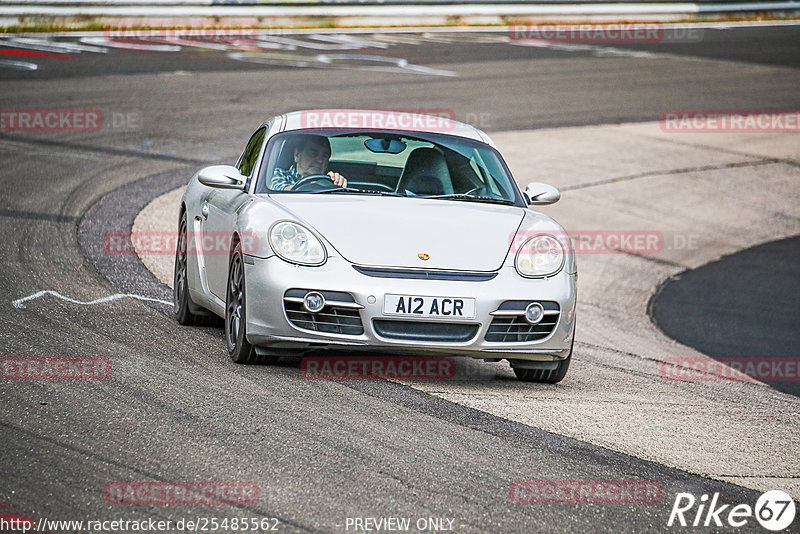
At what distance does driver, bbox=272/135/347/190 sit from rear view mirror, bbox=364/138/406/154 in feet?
0.96

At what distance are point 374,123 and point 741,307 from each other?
5.55 meters

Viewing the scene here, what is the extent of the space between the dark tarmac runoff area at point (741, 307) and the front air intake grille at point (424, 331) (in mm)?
3584

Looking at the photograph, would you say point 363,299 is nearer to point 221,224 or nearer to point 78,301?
point 221,224

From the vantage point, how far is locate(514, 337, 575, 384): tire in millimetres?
6949

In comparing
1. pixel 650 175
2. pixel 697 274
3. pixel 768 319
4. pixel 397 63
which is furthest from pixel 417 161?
pixel 397 63

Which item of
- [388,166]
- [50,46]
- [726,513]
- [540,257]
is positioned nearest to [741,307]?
[388,166]

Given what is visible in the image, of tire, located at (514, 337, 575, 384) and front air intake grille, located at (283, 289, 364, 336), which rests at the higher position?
front air intake grille, located at (283, 289, 364, 336)

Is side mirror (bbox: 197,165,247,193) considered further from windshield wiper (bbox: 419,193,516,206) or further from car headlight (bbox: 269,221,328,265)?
windshield wiper (bbox: 419,193,516,206)

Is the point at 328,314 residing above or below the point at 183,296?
above

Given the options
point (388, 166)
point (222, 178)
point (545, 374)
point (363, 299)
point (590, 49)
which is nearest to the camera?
point (363, 299)

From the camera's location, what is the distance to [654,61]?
27.1 m

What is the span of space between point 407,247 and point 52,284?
10.8 ft

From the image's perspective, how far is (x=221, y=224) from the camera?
24.0ft

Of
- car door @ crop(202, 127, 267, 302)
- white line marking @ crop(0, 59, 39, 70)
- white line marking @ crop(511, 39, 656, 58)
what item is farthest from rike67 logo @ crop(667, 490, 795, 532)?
white line marking @ crop(511, 39, 656, 58)
